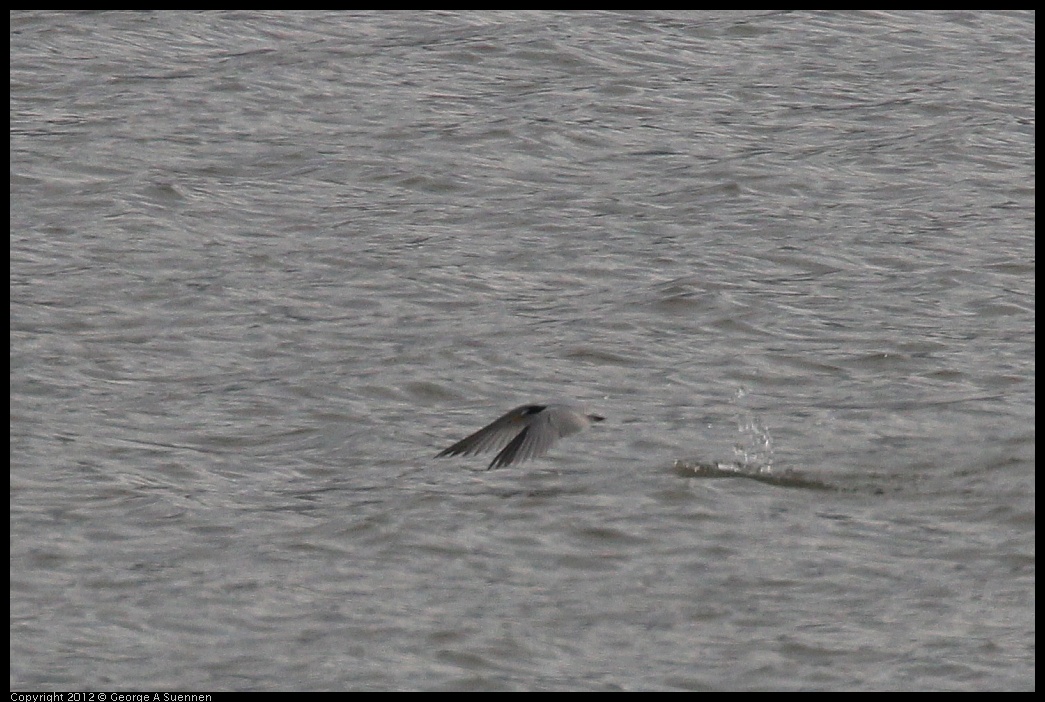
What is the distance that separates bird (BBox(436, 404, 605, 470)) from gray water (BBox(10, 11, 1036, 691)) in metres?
0.26

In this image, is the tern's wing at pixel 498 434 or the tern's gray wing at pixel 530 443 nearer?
the tern's gray wing at pixel 530 443

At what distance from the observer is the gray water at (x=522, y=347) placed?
733cm

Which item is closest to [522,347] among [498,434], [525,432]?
[498,434]

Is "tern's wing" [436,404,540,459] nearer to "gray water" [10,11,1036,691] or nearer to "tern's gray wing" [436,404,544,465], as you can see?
"tern's gray wing" [436,404,544,465]

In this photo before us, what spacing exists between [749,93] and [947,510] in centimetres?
663

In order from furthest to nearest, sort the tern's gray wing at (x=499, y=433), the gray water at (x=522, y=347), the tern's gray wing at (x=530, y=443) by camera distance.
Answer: the tern's gray wing at (x=499, y=433) → the tern's gray wing at (x=530, y=443) → the gray water at (x=522, y=347)

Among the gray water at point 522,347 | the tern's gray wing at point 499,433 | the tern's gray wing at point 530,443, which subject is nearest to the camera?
the gray water at point 522,347

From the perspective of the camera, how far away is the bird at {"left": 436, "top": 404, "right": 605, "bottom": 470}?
8.30 meters

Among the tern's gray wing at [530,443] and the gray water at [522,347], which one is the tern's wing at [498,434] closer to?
Result: the tern's gray wing at [530,443]

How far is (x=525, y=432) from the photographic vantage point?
329 inches

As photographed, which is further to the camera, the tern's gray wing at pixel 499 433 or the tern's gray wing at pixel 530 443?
the tern's gray wing at pixel 499 433

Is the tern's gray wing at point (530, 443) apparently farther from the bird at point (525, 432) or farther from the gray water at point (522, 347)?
the gray water at point (522, 347)

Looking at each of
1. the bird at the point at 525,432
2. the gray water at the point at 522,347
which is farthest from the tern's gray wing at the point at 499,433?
the gray water at the point at 522,347

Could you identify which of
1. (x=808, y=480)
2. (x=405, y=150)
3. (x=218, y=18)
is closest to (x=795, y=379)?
(x=808, y=480)
